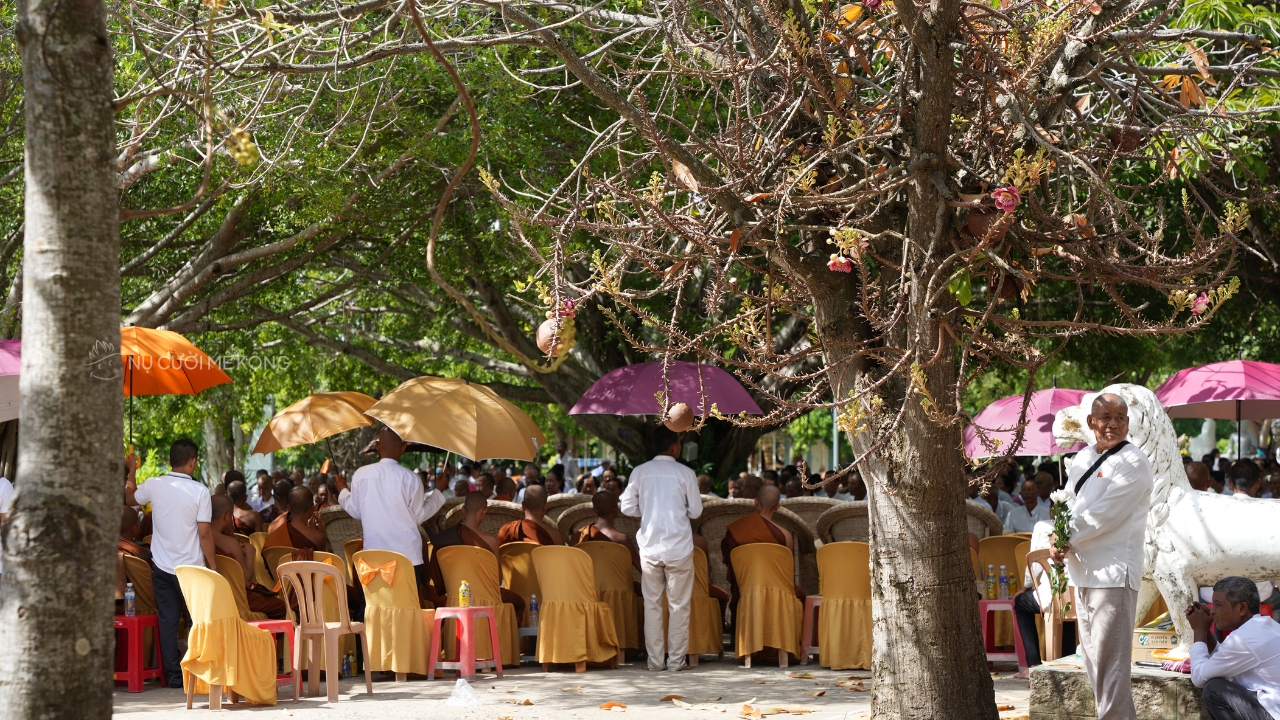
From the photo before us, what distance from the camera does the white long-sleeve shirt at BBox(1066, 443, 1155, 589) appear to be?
605 cm

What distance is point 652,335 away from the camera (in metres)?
20.7

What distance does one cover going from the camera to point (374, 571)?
948cm

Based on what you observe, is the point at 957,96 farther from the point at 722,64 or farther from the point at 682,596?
the point at 682,596

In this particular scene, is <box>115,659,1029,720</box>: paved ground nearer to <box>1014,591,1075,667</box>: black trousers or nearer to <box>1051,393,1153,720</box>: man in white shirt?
<box>1014,591,1075,667</box>: black trousers

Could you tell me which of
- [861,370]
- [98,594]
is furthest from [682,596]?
[98,594]

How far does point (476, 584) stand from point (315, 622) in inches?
54.3

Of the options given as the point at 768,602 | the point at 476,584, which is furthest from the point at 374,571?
the point at 768,602

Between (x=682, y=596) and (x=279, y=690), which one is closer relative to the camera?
(x=279, y=690)

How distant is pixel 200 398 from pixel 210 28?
2390cm

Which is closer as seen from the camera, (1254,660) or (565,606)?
(1254,660)

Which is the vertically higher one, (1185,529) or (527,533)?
(527,533)

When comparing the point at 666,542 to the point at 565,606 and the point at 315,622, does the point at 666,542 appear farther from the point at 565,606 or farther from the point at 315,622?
the point at 315,622

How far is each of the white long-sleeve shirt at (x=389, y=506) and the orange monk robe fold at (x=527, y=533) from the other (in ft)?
3.02

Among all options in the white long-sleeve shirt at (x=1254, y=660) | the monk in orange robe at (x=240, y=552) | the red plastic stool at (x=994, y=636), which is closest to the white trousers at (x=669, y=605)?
the red plastic stool at (x=994, y=636)
